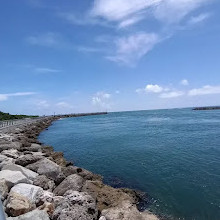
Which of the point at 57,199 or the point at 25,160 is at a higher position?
the point at 25,160

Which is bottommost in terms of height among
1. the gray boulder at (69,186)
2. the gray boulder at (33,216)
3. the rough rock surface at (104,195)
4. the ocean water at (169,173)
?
the ocean water at (169,173)

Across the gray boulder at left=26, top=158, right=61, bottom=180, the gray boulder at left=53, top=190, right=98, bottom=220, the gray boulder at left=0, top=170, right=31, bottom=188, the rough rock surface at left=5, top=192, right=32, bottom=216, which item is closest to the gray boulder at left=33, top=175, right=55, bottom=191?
the gray boulder at left=0, top=170, right=31, bottom=188

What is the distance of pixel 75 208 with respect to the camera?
6.73 meters

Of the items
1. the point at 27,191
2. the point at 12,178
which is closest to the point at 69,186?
the point at 27,191

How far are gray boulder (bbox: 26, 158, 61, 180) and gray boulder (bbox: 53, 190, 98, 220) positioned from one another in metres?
3.41

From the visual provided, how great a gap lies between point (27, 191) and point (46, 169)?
295cm

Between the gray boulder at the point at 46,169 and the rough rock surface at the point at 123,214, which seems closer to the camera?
the rough rock surface at the point at 123,214

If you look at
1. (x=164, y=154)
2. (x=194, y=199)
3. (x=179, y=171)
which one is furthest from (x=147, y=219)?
(x=164, y=154)

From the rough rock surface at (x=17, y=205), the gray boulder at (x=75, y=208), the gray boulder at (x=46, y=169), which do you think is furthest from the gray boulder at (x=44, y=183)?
the gray boulder at (x=75, y=208)

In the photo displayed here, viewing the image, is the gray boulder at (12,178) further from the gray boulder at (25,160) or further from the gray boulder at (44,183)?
the gray boulder at (25,160)

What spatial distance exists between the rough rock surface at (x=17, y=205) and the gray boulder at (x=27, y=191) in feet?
1.59

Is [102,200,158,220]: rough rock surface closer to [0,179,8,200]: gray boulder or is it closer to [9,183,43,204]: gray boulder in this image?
[9,183,43,204]: gray boulder

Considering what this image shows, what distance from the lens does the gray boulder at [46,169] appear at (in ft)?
34.5

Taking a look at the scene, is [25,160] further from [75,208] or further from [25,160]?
[75,208]
